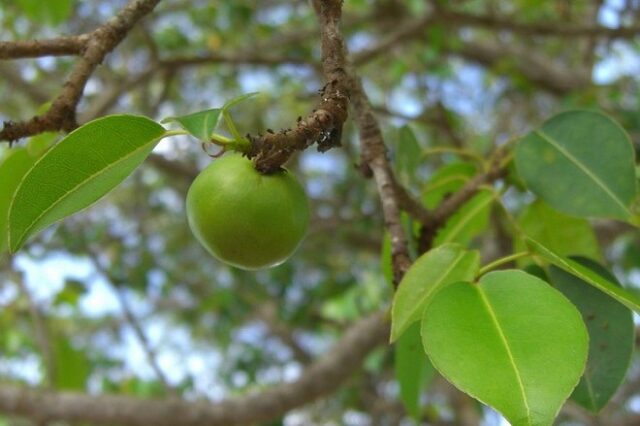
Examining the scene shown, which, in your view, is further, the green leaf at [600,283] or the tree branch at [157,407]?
the tree branch at [157,407]

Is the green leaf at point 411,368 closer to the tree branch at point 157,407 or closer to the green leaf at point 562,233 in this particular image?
the green leaf at point 562,233

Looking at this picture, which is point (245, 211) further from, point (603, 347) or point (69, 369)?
point (69, 369)

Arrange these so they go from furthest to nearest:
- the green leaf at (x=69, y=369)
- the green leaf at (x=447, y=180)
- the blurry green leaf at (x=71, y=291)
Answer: the blurry green leaf at (x=71, y=291), the green leaf at (x=69, y=369), the green leaf at (x=447, y=180)

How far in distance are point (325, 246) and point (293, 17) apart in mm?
1786

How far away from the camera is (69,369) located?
2.96 metres

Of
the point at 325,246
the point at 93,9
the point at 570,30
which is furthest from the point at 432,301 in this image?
the point at 93,9

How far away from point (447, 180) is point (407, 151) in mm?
117

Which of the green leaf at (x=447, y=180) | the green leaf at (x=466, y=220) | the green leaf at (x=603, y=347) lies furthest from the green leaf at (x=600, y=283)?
the green leaf at (x=447, y=180)

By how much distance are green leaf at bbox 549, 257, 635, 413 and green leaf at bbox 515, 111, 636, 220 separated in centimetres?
18

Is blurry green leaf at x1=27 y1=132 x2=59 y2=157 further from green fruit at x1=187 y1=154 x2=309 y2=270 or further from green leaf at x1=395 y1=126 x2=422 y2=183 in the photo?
green leaf at x1=395 y1=126 x2=422 y2=183

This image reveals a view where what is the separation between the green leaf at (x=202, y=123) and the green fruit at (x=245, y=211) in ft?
0.31

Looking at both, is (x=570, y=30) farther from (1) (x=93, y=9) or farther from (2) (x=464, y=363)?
(2) (x=464, y=363)

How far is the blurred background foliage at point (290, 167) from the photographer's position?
11.1ft

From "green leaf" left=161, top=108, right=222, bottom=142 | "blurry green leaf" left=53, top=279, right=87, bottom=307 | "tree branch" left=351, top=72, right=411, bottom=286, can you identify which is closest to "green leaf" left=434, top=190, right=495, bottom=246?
"tree branch" left=351, top=72, right=411, bottom=286
